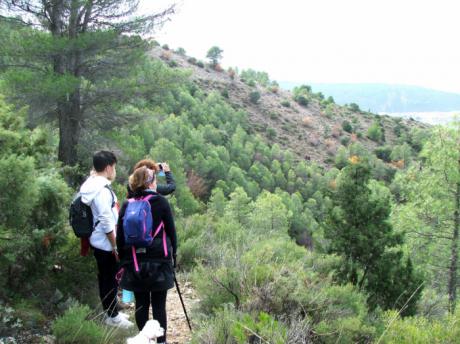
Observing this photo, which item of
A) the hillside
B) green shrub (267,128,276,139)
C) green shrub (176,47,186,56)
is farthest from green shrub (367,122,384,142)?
green shrub (176,47,186,56)

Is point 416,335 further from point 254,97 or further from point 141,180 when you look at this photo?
point 254,97

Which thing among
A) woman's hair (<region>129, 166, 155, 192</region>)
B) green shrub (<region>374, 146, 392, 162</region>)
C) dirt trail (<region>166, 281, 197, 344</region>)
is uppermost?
woman's hair (<region>129, 166, 155, 192</region>)

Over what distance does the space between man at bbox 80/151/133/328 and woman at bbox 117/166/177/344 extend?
0.75 ft

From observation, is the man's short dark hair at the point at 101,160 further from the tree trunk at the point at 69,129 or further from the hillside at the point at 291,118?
the hillside at the point at 291,118

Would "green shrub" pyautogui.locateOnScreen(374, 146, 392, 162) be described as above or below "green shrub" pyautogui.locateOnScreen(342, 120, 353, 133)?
below

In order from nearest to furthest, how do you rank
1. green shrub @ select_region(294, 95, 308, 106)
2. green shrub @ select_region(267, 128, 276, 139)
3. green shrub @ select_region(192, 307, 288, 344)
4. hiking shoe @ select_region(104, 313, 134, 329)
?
green shrub @ select_region(192, 307, 288, 344) < hiking shoe @ select_region(104, 313, 134, 329) < green shrub @ select_region(267, 128, 276, 139) < green shrub @ select_region(294, 95, 308, 106)

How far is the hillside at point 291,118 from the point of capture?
198 feet

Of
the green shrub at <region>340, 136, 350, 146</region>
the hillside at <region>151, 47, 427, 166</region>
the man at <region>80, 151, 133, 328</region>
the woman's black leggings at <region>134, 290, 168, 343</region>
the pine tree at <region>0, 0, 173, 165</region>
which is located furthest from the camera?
the green shrub at <region>340, 136, 350, 146</region>

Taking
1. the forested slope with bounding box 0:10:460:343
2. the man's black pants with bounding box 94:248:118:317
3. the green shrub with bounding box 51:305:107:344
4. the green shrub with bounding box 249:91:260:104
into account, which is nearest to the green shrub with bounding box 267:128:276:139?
the green shrub with bounding box 249:91:260:104

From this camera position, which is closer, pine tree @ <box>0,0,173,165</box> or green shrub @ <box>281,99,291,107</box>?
Result: pine tree @ <box>0,0,173,165</box>

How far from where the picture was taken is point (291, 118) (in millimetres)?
66938

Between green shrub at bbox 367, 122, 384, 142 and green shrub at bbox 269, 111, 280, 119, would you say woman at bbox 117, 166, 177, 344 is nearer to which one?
green shrub at bbox 269, 111, 280, 119

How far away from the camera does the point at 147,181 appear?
11.0ft

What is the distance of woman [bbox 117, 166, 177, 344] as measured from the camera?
322 cm
